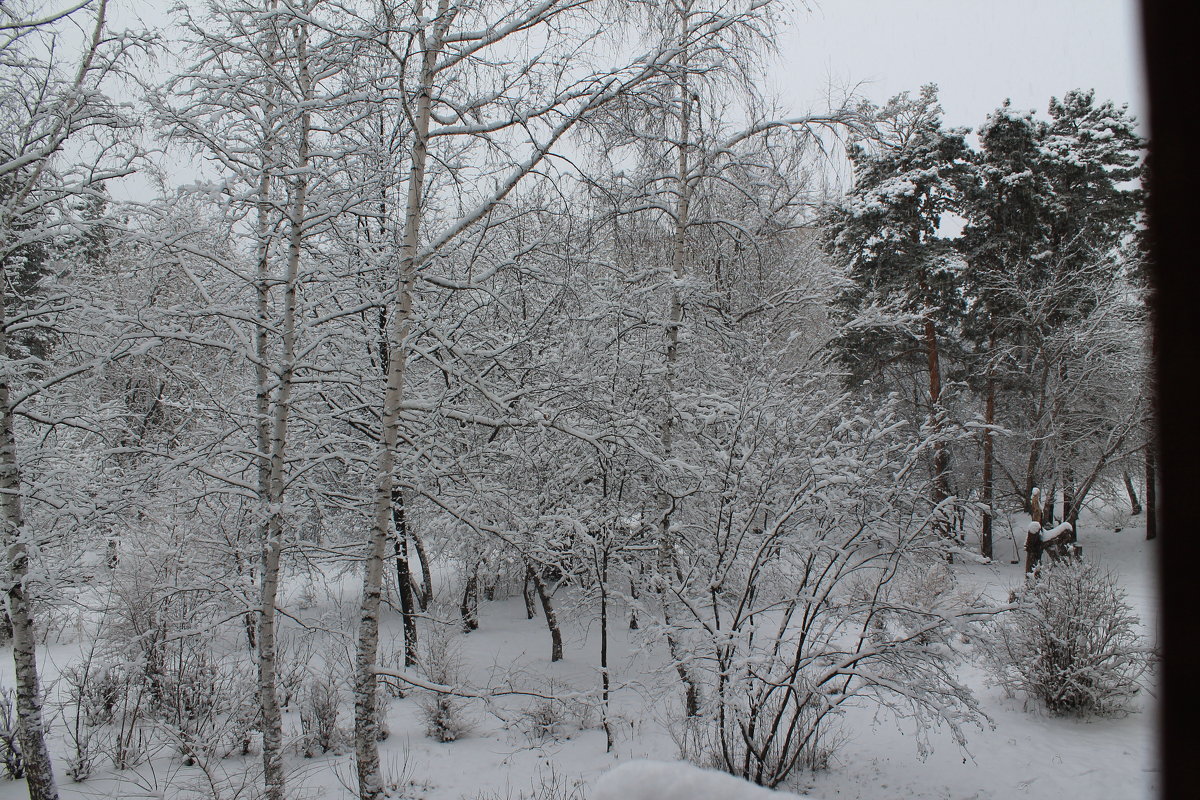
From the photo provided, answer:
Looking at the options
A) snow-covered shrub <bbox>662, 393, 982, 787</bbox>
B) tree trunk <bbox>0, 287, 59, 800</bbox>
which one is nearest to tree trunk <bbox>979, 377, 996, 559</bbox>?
snow-covered shrub <bbox>662, 393, 982, 787</bbox>

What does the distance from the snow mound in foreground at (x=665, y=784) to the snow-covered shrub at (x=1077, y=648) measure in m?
7.51

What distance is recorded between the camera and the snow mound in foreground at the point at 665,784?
3.80ft

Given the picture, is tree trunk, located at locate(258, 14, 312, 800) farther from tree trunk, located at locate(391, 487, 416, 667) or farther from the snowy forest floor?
tree trunk, located at locate(391, 487, 416, 667)

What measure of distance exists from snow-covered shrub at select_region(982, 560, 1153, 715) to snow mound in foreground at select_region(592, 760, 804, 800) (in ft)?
24.6

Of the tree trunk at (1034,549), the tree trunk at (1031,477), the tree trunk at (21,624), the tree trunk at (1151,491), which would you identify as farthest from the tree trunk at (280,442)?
the tree trunk at (1151,491)

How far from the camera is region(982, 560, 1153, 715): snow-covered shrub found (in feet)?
23.4

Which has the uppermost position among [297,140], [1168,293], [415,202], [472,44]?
[472,44]

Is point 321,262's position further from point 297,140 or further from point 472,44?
point 472,44

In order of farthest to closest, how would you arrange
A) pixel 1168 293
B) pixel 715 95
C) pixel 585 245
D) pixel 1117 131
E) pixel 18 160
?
pixel 1117 131
pixel 715 95
pixel 585 245
pixel 18 160
pixel 1168 293

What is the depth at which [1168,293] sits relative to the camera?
1.47 metres

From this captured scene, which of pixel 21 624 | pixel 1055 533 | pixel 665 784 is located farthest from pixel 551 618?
pixel 1055 533

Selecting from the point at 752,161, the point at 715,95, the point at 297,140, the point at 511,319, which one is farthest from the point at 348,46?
the point at 752,161

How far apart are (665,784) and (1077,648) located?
8626 millimetres

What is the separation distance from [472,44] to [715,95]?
321cm
